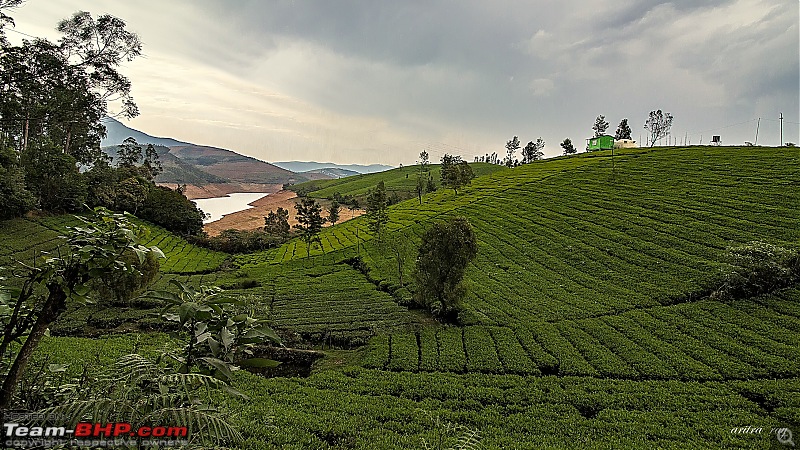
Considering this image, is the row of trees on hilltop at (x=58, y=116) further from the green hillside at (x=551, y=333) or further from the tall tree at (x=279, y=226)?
the tall tree at (x=279, y=226)

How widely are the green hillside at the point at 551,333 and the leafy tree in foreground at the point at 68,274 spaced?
0.87 meters

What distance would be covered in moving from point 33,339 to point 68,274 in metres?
0.42

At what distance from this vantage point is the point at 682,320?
71.9ft

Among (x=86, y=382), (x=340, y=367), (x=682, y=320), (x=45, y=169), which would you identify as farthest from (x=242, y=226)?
(x=86, y=382)

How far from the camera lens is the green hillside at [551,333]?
12.5 meters

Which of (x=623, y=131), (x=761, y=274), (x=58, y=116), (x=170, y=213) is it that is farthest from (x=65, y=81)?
(x=623, y=131)

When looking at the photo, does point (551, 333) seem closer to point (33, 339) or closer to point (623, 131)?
point (33, 339)

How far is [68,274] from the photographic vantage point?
8.36 ft

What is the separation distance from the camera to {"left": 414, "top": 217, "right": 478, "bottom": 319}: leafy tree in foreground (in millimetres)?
24422

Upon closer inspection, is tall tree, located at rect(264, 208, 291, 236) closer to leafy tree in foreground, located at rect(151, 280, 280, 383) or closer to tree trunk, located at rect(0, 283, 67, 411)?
tree trunk, located at rect(0, 283, 67, 411)

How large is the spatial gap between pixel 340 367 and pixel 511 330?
9584 millimetres

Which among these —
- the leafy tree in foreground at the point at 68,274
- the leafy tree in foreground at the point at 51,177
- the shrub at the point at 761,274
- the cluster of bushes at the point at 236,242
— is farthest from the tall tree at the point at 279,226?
the leafy tree in foreground at the point at 68,274

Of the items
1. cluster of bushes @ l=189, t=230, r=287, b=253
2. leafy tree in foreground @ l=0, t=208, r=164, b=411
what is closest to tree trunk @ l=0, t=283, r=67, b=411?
leafy tree in foreground @ l=0, t=208, r=164, b=411

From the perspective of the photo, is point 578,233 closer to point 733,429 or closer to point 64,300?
point 733,429
